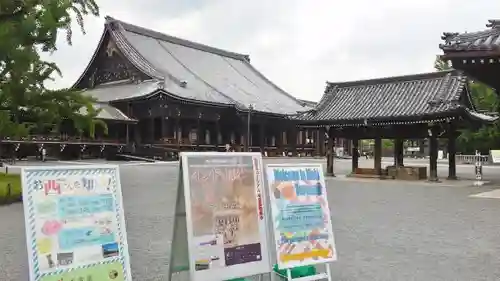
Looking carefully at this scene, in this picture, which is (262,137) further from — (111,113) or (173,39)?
(111,113)

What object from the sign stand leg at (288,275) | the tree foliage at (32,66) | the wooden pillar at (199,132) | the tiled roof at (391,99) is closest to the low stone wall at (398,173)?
the tiled roof at (391,99)

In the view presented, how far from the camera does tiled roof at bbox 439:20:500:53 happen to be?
8469 mm

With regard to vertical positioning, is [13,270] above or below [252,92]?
below

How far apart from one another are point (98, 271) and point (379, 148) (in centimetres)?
1900

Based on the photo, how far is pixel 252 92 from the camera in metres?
42.9

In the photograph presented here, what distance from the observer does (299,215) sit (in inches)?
170

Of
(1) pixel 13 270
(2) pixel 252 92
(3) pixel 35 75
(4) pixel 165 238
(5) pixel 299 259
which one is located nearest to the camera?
(5) pixel 299 259

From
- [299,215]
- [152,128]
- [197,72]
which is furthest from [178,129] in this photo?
[299,215]

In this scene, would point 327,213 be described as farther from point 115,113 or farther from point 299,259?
point 115,113

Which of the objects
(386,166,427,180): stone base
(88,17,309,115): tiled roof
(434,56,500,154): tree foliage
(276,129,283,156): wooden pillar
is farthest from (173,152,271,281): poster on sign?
(276,129,283,156): wooden pillar

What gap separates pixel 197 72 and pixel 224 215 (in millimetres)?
37342

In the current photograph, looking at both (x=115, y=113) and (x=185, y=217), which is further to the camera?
(x=115, y=113)

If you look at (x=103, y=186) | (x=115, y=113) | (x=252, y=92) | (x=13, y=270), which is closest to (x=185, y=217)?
(x=103, y=186)

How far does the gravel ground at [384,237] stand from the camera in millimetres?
5277
